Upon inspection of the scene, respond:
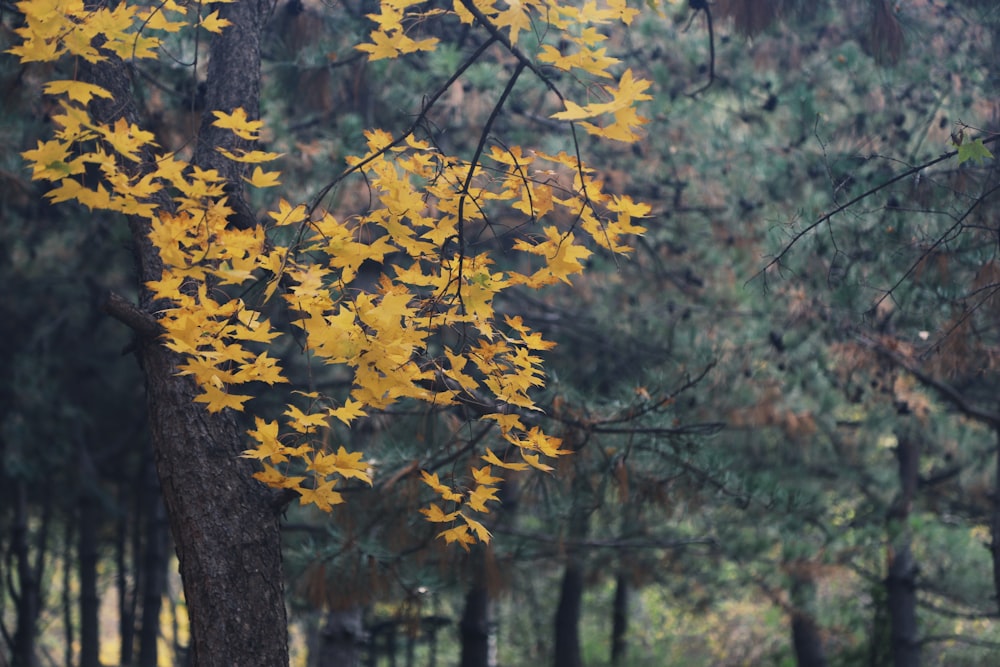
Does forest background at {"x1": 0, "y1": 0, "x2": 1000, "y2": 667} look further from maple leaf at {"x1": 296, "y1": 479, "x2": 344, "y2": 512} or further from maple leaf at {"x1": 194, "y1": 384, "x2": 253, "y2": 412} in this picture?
maple leaf at {"x1": 194, "y1": 384, "x2": 253, "y2": 412}

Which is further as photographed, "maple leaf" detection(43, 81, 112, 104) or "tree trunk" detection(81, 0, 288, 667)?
"tree trunk" detection(81, 0, 288, 667)

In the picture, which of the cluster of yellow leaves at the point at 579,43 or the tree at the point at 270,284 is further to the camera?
the tree at the point at 270,284

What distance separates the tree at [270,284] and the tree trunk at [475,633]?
6898mm

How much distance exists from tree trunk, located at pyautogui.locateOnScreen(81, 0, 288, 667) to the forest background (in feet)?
2.70

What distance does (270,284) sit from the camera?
2.71 meters

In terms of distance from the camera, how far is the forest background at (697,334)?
15.1 feet

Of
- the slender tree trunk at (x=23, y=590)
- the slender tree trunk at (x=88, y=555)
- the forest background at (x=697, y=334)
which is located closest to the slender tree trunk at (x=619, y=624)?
the forest background at (x=697, y=334)

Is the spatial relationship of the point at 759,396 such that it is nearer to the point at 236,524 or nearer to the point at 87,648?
the point at 236,524

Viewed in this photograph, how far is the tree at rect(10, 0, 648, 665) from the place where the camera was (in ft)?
8.81

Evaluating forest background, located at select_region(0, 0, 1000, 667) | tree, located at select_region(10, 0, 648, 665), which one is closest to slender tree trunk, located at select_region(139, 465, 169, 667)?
forest background, located at select_region(0, 0, 1000, 667)

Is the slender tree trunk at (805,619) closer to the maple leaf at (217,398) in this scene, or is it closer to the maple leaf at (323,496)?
the maple leaf at (323,496)

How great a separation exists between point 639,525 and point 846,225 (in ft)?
12.0

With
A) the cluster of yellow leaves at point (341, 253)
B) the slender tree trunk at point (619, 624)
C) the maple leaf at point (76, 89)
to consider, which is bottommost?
the slender tree trunk at point (619, 624)

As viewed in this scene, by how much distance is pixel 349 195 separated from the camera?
666cm
